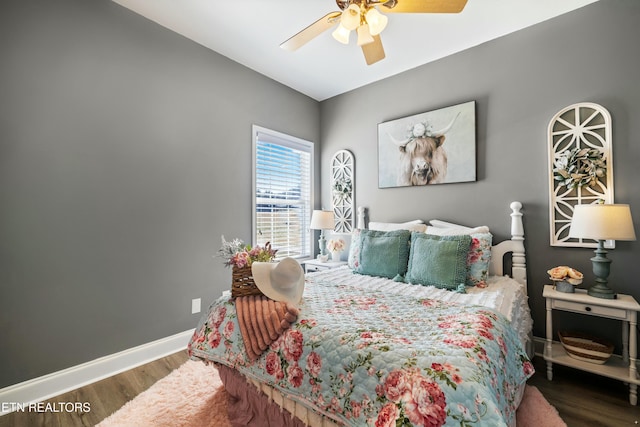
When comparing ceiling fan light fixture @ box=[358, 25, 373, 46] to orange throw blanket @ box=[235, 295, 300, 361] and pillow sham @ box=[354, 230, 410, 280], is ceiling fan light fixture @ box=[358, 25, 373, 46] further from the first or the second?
orange throw blanket @ box=[235, 295, 300, 361]

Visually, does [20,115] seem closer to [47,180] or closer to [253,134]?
[47,180]

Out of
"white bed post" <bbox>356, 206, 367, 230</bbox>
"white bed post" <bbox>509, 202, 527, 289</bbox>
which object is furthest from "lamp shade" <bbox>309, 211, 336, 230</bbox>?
"white bed post" <bbox>509, 202, 527, 289</bbox>

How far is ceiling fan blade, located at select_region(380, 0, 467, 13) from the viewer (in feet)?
5.04

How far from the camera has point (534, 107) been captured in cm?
239

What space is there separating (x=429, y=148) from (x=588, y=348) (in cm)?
203

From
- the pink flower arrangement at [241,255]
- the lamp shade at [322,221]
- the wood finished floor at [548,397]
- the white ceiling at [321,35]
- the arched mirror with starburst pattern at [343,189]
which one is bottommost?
the wood finished floor at [548,397]

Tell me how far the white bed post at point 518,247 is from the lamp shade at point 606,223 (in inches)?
18.8

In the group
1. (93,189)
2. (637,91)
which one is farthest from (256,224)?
(637,91)

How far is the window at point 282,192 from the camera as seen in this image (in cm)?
322

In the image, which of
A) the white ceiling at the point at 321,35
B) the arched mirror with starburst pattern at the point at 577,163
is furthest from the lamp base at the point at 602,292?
the white ceiling at the point at 321,35

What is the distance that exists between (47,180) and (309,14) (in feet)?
7.40

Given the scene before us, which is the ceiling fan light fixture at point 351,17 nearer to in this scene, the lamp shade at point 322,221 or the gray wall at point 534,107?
the gray wall at point 534,107

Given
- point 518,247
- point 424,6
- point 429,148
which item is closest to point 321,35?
point 424,6

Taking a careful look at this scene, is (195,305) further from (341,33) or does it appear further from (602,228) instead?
(602,228)
